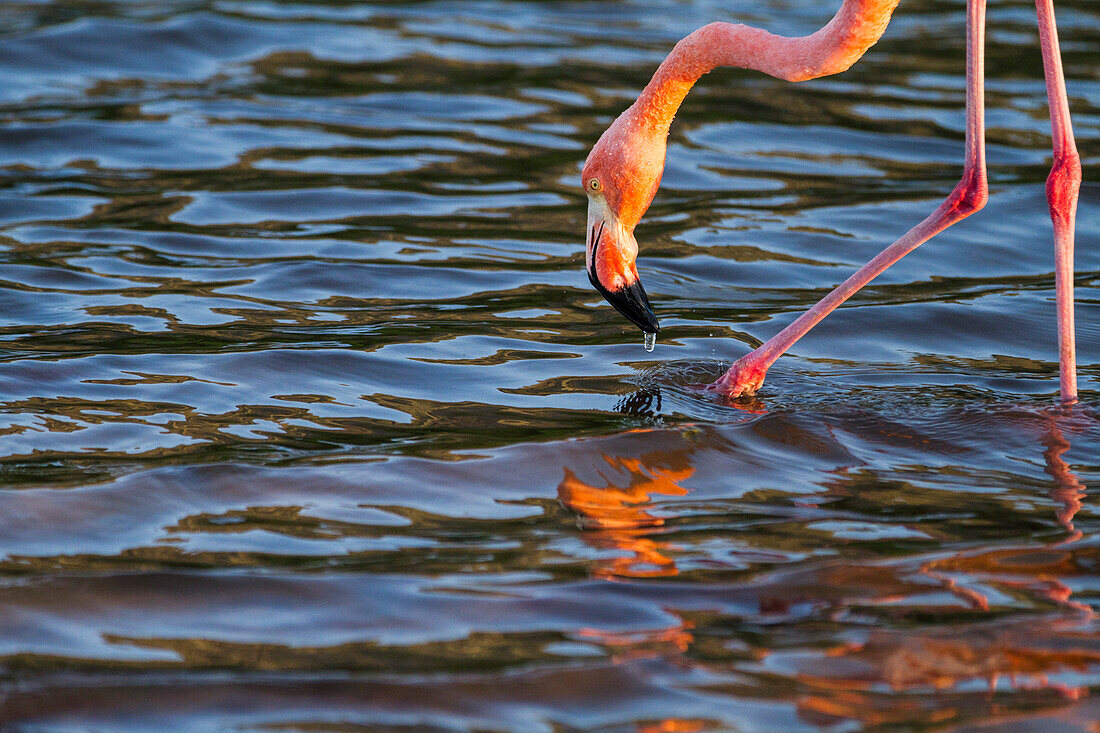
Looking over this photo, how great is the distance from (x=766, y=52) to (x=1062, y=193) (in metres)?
1.31

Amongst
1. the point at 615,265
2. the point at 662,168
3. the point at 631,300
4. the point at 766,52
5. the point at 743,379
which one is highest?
the point at 766,52

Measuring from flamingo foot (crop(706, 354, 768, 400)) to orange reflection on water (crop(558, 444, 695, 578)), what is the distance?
700 millimetres

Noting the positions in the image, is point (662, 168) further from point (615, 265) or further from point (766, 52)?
point (766, 52)

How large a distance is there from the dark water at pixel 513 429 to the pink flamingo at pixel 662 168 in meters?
0.30

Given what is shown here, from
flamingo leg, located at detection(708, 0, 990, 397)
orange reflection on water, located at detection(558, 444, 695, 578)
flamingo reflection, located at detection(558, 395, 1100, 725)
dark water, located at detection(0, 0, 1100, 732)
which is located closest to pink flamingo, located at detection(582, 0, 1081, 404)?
flamingo leg, located at detection(708, 0, 990, 397)

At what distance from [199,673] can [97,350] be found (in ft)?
9.74

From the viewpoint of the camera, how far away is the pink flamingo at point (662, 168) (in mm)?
5102

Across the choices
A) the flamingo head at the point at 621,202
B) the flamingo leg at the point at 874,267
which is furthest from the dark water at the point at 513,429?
the flamingo head at the point at 621,202

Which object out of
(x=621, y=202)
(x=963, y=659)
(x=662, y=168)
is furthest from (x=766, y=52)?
(x=963, y=659)

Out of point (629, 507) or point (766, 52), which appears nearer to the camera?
point (629, 507)

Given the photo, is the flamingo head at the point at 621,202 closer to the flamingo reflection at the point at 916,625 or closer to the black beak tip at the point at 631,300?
the black beak tip at the point at 631,300

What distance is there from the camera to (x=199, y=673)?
10.5 ft

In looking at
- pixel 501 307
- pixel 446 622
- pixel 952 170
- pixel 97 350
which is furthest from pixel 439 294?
pixel 952 170

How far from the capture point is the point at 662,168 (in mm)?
5324
